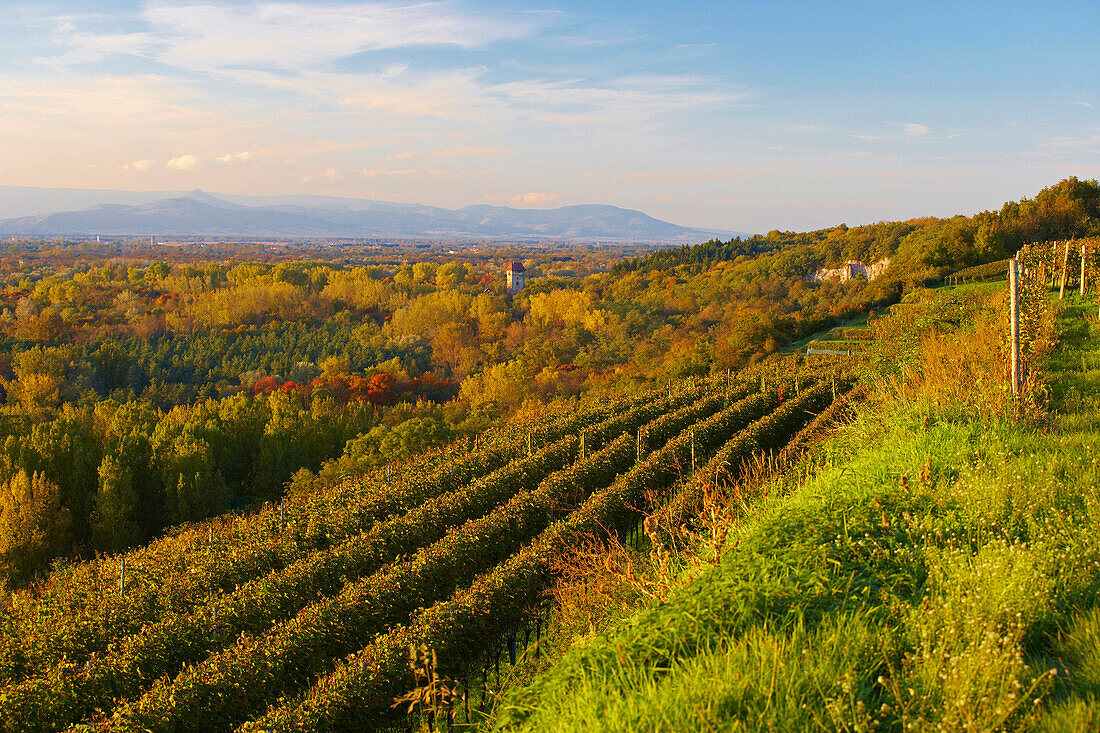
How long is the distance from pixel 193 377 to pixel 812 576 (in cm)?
5645

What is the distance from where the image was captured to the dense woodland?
26625 millimetres

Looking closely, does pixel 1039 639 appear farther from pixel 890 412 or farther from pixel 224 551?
pixel 224 551

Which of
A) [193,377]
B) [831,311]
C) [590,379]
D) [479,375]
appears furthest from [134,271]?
[831,311]

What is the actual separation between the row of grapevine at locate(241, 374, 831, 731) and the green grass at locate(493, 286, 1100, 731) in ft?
8.13

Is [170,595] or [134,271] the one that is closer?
[170,595]

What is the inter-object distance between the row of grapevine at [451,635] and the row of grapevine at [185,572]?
3.53 metres

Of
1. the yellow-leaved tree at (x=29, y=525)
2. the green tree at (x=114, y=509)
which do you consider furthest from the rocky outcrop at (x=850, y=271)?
the yellow-leaved tree at (x=29, y=525)

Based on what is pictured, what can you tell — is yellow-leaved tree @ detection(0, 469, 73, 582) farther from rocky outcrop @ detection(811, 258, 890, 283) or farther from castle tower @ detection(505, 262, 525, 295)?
castle tower @ detection(505, 262, 525, 295)

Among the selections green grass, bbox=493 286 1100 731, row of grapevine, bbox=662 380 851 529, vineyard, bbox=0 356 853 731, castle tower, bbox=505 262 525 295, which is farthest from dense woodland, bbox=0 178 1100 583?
green grass, bbox=493 286 1100 731

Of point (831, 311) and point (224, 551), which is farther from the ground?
point (831, 311)

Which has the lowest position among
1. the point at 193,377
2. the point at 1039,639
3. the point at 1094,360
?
the point at 193,377

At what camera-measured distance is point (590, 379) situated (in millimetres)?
44188

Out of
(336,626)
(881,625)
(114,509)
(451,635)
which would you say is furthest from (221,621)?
(114,509)

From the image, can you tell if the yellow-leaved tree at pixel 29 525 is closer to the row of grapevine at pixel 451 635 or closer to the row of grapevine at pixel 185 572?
the row of grapevine at pixel 185 572
